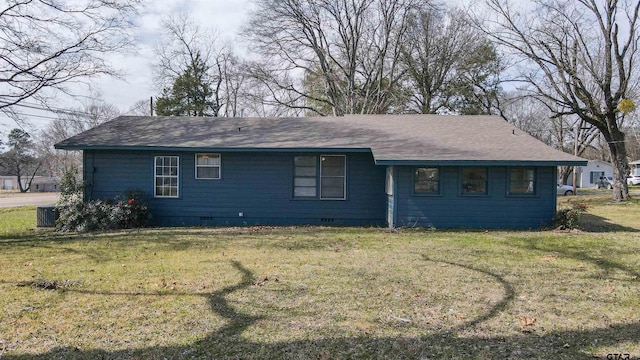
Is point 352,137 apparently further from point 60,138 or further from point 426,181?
point 60,138

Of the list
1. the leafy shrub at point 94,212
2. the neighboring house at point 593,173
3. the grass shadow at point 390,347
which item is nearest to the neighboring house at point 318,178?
the leafy shrub at point 94,212

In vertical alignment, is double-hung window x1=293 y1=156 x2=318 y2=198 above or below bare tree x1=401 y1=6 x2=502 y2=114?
below

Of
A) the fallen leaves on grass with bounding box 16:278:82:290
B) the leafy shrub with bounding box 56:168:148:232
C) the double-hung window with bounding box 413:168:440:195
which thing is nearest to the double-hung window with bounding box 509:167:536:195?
the double-hung window with bounding box 413:168:440:195

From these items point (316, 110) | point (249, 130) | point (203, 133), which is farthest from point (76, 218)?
point (316, 110)

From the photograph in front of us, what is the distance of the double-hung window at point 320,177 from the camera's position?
44.5 feet

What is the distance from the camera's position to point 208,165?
539 inches

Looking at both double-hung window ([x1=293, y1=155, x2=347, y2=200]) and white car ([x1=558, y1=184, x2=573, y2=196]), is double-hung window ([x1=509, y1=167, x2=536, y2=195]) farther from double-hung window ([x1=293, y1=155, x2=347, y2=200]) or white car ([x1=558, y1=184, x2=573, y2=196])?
white car ([x1=558, y1=184, x2=573, y2=196])

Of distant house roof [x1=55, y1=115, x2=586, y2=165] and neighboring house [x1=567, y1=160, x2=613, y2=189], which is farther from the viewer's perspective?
neighboring house [x1=567, y1=160, x2=613, y2=189]

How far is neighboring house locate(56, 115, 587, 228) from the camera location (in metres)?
12.3

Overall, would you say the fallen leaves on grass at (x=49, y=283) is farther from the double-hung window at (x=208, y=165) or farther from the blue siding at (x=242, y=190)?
the double-hung window at (x=208, y=165)

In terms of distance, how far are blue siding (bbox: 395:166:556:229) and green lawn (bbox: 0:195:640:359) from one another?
235 cm

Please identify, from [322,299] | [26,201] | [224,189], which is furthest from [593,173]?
[322,299]

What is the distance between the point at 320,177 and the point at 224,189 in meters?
3.01

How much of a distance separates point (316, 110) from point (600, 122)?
18.7 meters
